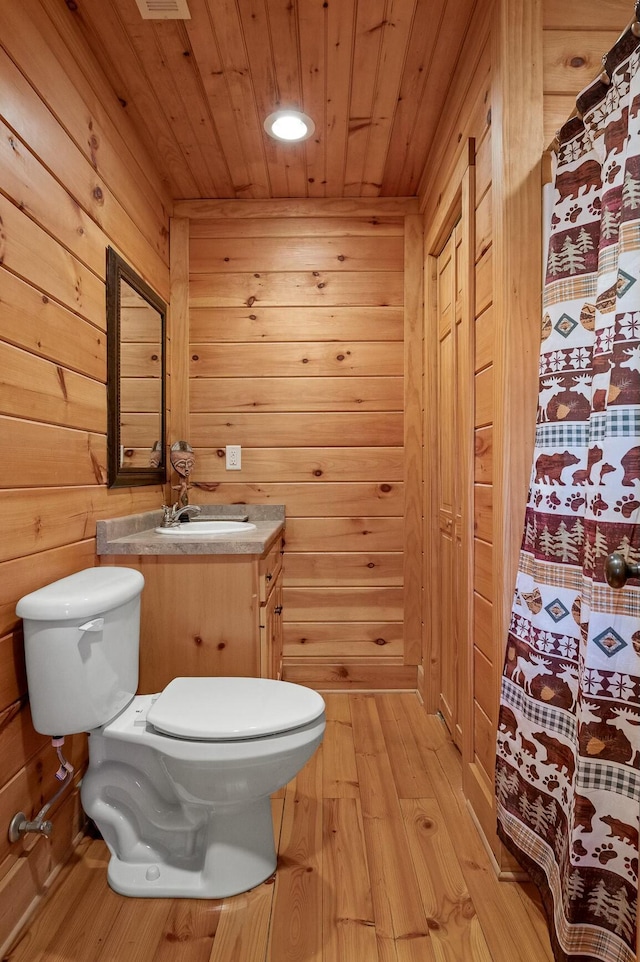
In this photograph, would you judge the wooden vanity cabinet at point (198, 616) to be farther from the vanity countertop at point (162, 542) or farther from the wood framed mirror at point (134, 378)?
the wood framed mirror at point (134, 378)

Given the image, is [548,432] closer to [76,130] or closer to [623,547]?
[623,547]

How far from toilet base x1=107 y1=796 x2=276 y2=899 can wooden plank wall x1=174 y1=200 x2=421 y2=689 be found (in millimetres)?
1294

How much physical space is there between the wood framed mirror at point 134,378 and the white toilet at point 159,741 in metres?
0.58

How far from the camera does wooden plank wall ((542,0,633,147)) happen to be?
1433 mm

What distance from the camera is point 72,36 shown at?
65.7 inches

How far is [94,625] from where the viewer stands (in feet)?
4.49

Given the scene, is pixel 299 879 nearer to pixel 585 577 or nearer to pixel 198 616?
pixel 198 616

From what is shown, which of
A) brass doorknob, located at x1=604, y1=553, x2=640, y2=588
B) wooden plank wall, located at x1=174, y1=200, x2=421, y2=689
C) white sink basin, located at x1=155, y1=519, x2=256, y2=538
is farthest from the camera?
wooden plank wall, located at x1=174, y1=200, x2=421, y2=689

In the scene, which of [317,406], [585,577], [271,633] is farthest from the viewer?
[317,406]

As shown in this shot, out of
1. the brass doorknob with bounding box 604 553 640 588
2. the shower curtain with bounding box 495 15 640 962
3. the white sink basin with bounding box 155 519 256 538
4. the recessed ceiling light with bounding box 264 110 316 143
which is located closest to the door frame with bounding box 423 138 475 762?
the shower curtain with bounding box 495 15 640 962

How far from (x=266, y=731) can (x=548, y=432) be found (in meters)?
0.94

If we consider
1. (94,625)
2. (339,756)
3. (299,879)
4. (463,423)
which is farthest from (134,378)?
(299,879)

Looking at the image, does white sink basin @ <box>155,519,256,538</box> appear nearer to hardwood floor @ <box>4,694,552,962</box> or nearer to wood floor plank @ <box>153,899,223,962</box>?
hardwood floor @ <box>4,694,552,962</box>

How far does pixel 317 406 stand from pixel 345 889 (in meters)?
1.93
